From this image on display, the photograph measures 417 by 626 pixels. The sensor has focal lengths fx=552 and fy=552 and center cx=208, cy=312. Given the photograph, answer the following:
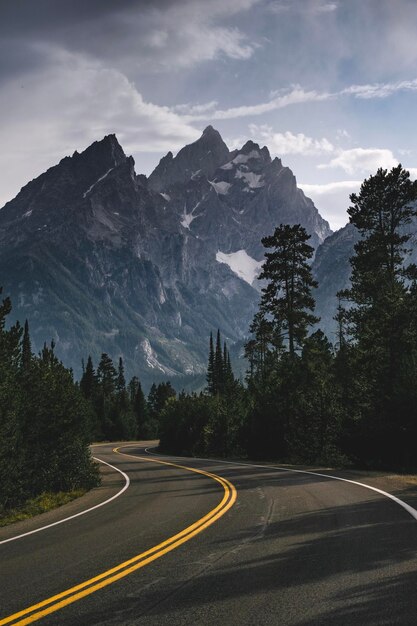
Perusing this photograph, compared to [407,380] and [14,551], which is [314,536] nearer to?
[14,551]

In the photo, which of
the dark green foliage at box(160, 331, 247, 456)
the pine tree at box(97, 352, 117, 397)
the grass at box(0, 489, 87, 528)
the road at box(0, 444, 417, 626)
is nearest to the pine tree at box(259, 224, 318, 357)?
the dark green foliage at box(160, 331, 247, 456)

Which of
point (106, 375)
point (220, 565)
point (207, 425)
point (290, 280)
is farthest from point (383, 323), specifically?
point (106, 375)

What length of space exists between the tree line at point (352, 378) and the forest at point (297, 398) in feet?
0.22

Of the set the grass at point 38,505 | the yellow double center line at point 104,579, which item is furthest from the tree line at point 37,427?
the yellow double center line at point 104,579

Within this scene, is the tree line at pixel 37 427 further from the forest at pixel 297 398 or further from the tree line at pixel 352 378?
the tree line at pixel 352 378

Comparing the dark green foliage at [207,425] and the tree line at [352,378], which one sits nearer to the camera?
the tree line at [352,378]

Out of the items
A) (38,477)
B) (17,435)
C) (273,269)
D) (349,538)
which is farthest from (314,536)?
(273,269)

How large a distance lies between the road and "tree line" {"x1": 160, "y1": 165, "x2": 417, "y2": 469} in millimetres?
10557

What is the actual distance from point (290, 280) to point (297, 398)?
1194 centimetres

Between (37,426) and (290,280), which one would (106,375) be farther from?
(37,426)

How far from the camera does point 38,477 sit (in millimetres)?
19641

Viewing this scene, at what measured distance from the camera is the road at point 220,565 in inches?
234

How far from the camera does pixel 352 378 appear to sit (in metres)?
30.8

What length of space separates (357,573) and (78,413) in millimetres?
16914
